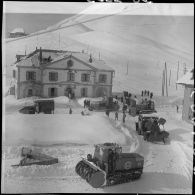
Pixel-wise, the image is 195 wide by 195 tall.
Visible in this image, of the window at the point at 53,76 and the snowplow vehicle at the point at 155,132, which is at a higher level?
the window at the point at 53,76

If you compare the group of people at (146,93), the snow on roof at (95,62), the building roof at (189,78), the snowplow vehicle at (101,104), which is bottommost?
the snowplow vehicle at (101,104)

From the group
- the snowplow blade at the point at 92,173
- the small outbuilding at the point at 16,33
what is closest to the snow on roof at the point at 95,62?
the small outbuilding at the point at 16,33

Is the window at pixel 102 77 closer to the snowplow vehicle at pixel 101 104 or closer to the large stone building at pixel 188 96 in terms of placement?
the snowplow vehicle at pixel 101 104

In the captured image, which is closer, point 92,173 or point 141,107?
point 92,173

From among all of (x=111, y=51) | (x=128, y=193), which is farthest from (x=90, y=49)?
(x=128, y=193)

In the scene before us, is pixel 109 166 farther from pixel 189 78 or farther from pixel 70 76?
pixel 189 78

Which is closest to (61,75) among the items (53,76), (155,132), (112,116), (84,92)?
(53,76)
